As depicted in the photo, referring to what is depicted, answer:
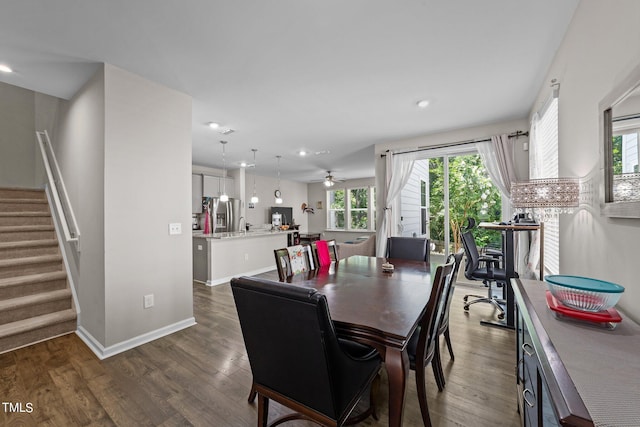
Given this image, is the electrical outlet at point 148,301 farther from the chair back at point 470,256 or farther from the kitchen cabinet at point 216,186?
the kitchen cabinet at point 216,186

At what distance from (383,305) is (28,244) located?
165 inches

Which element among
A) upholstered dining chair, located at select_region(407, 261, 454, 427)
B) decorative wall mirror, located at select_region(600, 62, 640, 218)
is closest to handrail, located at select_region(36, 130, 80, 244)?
upholstered dining chair, located at select_region(407, 261, 454, 427)

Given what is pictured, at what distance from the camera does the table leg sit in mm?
1162

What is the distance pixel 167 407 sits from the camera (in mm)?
1698

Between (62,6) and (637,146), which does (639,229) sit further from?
(62,6)

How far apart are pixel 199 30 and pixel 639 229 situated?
8.86 ft

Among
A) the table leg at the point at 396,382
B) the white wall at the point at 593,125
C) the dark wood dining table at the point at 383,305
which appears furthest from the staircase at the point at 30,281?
the white wall at the point at 593,125

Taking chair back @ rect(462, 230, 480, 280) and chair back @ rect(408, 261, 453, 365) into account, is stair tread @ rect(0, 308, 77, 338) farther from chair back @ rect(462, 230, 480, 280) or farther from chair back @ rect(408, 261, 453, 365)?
chair back @ rect(462, 230, 480, 280)

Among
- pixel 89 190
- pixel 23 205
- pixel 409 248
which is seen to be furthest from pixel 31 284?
pixel 409 248

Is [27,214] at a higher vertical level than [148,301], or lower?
higher

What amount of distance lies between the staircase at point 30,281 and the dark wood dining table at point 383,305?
105 inches

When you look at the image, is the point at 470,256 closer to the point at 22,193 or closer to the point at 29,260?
the point at 29,260

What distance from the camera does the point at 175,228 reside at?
277cm

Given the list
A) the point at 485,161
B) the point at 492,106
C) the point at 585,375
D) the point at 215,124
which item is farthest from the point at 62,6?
the point at 485,161
